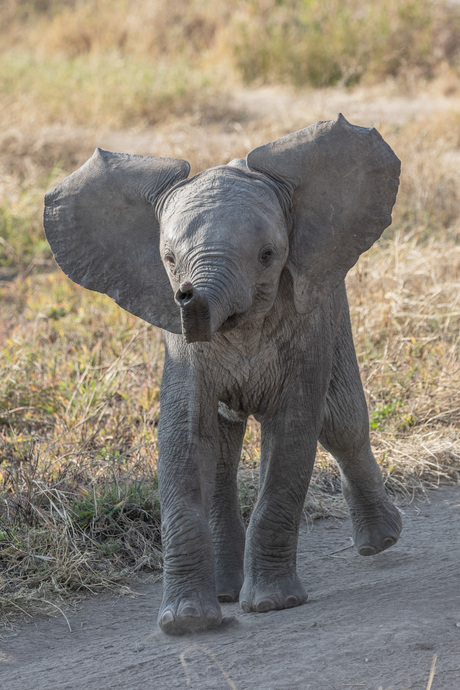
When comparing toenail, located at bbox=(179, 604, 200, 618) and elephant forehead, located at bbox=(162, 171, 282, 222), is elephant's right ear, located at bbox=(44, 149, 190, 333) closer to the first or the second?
elephant forehead, located at bbox=(162, 171, 282, 222)

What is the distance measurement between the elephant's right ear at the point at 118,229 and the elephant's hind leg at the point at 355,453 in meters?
0.81

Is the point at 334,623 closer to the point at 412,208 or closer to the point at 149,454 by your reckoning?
the point at 149,454

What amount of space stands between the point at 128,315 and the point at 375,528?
2.88 metres

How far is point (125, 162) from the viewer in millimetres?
3375

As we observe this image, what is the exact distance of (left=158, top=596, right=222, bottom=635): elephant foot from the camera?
3148mm

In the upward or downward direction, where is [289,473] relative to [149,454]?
upward

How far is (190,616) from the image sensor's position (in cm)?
314

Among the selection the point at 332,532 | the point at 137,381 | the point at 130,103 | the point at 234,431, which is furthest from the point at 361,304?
the point at 130,103

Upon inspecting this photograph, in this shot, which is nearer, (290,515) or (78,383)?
(290,515)

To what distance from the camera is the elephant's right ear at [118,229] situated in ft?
10.7

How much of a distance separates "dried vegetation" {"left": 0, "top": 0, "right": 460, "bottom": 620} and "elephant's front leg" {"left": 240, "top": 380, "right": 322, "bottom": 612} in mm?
726

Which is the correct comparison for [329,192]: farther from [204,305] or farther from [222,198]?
[204,305]

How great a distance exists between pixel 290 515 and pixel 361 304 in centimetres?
290

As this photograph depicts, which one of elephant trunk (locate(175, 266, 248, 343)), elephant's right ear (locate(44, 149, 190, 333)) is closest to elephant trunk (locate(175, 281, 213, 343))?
elephant trunk (locate(175, 266, 248, 343))
